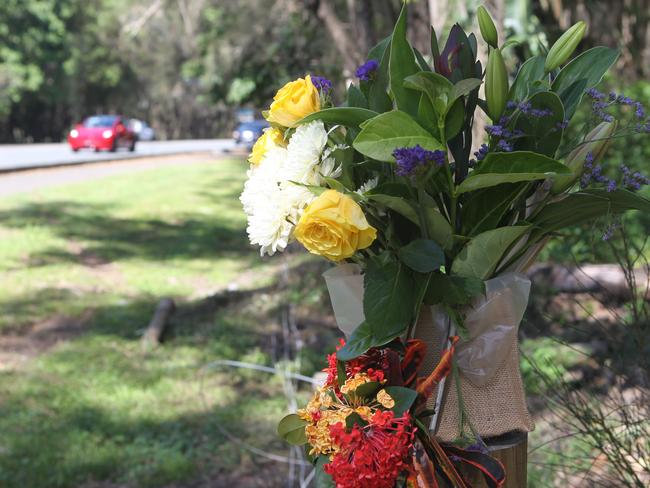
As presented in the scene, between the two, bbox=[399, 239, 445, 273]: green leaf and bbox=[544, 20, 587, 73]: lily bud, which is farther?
bbox=[544, 20, 587, 73]: lily bud

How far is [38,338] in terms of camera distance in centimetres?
652

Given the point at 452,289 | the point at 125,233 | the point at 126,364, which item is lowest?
the point at 125,233

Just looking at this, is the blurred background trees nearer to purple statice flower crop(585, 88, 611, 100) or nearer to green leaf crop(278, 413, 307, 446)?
purple statice flower crop(585, 88, 611, 100)

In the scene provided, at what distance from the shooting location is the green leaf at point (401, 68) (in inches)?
58.8

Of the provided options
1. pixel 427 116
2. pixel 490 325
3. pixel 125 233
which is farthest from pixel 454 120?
pixel 125 233

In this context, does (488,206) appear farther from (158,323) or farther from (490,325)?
(158,323)

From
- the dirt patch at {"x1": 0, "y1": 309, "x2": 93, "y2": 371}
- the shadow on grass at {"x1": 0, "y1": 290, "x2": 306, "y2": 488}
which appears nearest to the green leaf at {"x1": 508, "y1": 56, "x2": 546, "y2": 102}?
the shadow on grass at {"x1": 0, "y1": 290, "x2": 306, "y2": 488}

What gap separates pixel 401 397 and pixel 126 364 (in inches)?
188

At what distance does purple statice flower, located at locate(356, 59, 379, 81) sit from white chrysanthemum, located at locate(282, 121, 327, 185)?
13cm

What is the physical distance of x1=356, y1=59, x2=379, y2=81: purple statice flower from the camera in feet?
5.08

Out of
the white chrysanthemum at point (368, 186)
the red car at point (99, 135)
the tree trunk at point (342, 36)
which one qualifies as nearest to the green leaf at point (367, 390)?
the white chrysanthemum at point (368, 186)

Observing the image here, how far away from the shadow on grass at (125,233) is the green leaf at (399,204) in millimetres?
7953

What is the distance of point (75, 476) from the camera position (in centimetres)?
422

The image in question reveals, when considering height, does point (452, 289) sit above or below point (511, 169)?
below
